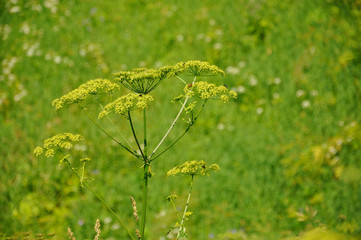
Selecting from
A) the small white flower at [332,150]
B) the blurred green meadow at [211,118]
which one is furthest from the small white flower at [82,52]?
the small white flower at [332,150]

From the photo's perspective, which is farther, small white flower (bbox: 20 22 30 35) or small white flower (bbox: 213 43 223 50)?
small white flower (bbox: 20 22 30 35)

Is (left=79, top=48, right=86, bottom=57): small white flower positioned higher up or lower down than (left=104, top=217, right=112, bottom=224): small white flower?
higher up

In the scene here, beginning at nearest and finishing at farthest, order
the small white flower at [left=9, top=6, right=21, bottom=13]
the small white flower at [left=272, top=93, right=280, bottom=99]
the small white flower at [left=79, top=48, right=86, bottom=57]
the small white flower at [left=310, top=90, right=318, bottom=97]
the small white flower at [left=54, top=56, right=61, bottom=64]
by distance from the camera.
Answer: the small white flower at [left=310, top=90, right=318, bottom=97] < the small white flower at [left=272, top=93, right=280, bottom=99] < the small white flower at [left=54, top=56, right=61, bottom=64] < the small white flower at [left=79, top=48, right=86, bottom=57] < the small white flower at [left=9, top=6, right=21, bottom=13]

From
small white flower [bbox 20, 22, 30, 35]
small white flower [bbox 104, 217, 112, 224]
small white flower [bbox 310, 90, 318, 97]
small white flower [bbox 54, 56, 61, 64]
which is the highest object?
small white flower [bbox 20, 22, 30, 35]

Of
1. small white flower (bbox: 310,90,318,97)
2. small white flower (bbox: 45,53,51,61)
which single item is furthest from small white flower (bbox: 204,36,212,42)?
small white flower (bbox: 45,53,51,61)

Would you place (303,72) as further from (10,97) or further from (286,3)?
(10,97)

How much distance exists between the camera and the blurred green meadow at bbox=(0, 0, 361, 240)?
3488mm

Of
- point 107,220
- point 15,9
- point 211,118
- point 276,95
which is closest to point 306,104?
point 276,95

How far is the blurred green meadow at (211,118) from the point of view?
349 centimetres

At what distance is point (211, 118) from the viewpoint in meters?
4.83

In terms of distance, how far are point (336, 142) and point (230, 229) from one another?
146 centimetres

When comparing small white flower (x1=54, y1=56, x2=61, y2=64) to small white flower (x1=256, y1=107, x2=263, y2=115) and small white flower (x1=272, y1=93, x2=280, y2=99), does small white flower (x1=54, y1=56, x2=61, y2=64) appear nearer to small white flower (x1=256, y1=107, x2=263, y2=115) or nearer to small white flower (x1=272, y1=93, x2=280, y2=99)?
small white flower (x1=256, y1=107, x2=263, y2=115)

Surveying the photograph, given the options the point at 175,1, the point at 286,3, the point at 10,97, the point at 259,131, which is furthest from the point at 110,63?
the point at 286,3

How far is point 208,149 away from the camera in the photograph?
433 cm
